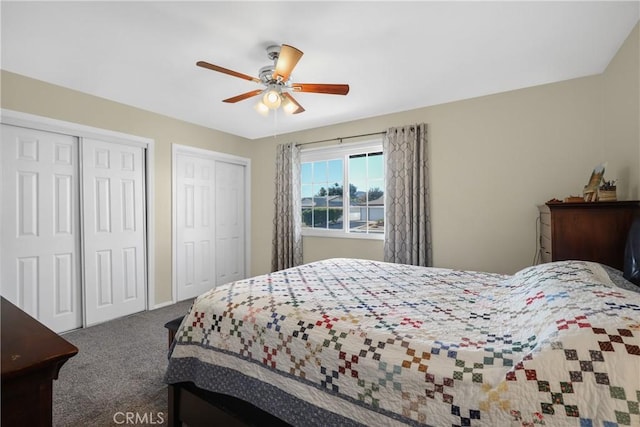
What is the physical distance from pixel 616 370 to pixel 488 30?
82.7 inches

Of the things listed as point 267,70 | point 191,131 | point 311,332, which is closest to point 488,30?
point 267,70

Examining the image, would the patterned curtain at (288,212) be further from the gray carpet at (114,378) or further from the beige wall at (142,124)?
the gray carpet at (114,378)

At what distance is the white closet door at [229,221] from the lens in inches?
182

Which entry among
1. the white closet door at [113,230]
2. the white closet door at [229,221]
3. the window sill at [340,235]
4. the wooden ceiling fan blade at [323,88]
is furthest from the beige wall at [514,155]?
the white closet door at [113,230]

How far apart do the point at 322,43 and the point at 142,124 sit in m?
2.53

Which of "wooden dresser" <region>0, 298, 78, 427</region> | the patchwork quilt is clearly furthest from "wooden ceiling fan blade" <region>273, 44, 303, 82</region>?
"wooden dresser" <region>0, 298, 78, 427</region>

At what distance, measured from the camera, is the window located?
4.03m

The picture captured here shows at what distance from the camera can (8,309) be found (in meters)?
1.09

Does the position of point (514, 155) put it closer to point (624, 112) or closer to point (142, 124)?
point (624, 112)

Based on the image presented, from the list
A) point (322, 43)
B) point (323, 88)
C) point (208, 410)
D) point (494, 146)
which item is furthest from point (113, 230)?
point (494, 146)

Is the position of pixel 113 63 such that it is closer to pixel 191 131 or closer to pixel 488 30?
pixel 191 131

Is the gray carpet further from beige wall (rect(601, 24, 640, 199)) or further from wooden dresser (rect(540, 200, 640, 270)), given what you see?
beige wall (rect(601, 24, 640, 199))

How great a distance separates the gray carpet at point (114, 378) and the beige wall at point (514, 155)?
2.69 metres

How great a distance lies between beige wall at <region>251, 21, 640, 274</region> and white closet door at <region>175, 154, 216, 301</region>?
2.44 metres
